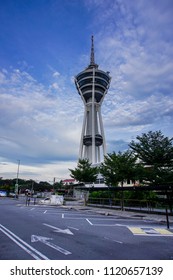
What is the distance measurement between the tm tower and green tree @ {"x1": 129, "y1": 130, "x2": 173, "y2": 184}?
8284 centimetres

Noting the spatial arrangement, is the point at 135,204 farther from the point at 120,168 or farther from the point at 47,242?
the point at 47,242

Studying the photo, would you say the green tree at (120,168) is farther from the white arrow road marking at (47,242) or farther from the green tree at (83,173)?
the white arrow road marking at (47,242)

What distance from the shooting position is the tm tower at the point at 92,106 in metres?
110

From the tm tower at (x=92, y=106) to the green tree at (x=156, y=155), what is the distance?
272ft

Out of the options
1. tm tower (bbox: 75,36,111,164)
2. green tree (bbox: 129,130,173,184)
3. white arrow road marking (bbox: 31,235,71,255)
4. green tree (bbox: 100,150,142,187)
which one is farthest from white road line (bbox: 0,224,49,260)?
tm tower (bbox: 75,36,111,164)

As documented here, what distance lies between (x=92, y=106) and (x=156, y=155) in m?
91.9

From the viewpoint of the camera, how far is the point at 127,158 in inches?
1089

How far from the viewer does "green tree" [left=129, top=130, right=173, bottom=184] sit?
2203 centimetres

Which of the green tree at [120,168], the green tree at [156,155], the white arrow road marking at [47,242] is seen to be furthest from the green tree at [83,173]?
the white arrow road marking at [47,242]

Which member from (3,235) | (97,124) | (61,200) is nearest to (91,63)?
(97,124)

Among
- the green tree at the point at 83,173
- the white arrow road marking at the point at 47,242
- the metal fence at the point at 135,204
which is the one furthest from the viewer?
Result: the green tree at the point at 83,173

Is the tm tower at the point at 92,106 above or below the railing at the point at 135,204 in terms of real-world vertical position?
above
